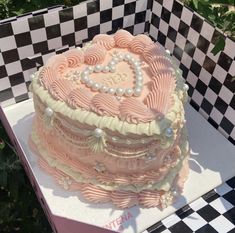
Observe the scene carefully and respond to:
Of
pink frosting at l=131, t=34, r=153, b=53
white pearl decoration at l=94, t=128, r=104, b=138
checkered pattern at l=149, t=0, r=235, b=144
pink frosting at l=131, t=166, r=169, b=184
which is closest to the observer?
white pearl decoration at l=94, t=128, r=104, b=138

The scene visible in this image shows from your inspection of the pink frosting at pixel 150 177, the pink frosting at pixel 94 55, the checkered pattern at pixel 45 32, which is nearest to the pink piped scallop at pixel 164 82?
the pink frosting at pixel 94 55

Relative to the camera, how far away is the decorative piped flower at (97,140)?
1.44m

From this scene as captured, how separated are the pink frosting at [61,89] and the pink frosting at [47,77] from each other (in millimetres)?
28

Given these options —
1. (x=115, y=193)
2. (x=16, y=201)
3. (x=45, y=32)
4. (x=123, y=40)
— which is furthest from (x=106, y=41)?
(x=16, y=201)

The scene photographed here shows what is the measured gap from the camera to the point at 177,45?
2.19 m

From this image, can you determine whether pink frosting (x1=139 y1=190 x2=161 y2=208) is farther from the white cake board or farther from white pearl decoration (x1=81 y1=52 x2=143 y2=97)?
white pearl decoration (x1=81 y1=52 x2=143 y2=97)

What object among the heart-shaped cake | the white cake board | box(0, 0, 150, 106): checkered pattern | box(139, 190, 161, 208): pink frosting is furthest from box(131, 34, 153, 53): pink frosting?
box(139, 190, 161, 208): pink frosting

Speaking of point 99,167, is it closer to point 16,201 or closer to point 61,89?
point 61,89

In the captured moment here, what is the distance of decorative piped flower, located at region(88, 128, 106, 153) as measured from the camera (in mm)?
1438

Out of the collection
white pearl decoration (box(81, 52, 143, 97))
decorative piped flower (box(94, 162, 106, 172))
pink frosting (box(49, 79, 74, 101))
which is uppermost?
white pearl decoration (box(81, 52, 143, 97))

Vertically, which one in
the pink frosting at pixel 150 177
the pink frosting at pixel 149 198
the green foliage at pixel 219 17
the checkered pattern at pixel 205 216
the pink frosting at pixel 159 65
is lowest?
the checkered pattern at pixel 205 216

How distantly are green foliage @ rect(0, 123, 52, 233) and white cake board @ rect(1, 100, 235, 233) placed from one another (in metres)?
0.09

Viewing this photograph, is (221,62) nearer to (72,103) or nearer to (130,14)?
(130,14)

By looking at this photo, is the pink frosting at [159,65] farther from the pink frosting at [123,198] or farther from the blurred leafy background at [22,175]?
the pink frosting at [123,198]
